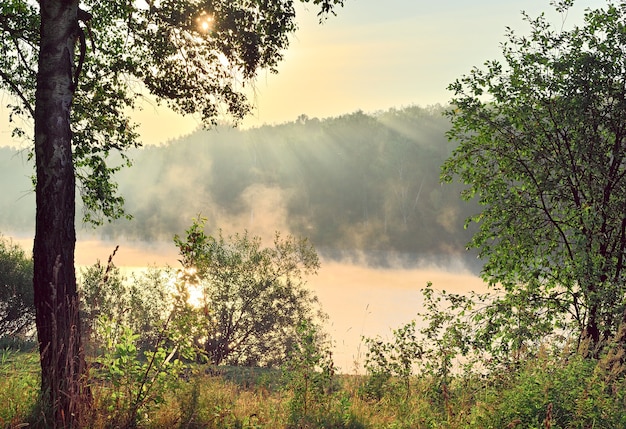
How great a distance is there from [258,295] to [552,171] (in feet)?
67.9

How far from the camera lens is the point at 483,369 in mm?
10930

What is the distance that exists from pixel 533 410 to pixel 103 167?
9182 mm

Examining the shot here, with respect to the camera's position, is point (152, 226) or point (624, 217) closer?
point (624, 217)

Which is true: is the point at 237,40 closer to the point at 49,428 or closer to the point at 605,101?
the point at 49,428

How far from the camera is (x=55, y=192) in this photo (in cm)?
617

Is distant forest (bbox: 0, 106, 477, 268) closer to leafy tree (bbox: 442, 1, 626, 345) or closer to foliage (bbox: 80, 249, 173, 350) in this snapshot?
foliage (bbox: 80, 249, 173, 350)

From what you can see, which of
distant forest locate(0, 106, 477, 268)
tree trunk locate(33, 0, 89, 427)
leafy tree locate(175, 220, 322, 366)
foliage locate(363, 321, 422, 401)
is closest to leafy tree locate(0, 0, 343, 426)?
tree trunk locate(33, 0, 89, 427)

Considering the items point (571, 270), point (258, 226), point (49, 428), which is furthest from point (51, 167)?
point (258, 226)

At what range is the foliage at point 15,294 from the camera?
28.3 m

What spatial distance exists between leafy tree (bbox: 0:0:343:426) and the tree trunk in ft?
0.04

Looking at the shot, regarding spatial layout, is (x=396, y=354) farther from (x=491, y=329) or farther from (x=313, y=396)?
(x=313, y=396)

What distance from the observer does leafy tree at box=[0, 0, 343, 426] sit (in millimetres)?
6008

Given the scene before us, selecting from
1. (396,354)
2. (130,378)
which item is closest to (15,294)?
(396,354)

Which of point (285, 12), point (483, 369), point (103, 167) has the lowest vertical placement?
point (483, 369)
